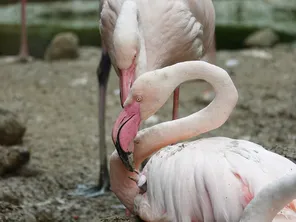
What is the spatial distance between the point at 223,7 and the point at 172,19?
30.1 feet

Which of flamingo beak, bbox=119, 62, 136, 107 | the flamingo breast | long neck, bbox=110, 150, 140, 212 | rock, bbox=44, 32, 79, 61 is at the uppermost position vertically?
flamingo beak, bbox=119, 62, 136, 107

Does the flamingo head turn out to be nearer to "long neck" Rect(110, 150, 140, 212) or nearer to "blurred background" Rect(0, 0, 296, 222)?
"long neck" Rect(110, 150, 140, 212)

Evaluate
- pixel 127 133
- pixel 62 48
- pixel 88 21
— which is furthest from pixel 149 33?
pixel 88 21

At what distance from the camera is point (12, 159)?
3.76 metres

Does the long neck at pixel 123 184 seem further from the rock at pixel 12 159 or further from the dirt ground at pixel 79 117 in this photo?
the rock at pixel 12 159

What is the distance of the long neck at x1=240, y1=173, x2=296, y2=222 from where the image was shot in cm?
195

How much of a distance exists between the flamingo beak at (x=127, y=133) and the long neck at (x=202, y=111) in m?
0.11

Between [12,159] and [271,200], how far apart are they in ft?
7.16

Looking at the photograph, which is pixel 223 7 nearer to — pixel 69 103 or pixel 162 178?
pixel 69 103

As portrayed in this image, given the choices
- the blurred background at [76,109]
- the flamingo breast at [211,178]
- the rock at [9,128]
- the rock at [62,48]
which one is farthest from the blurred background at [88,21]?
the flamingo breast at [211,178]

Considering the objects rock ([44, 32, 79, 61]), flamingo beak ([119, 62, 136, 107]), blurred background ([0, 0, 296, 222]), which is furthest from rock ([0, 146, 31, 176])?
rock ([44, 32, 79, 61])

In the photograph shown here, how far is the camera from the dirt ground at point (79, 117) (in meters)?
3.47

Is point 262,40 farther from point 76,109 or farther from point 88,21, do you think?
point 88,21

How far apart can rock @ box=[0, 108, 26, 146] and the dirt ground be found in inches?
7.3
